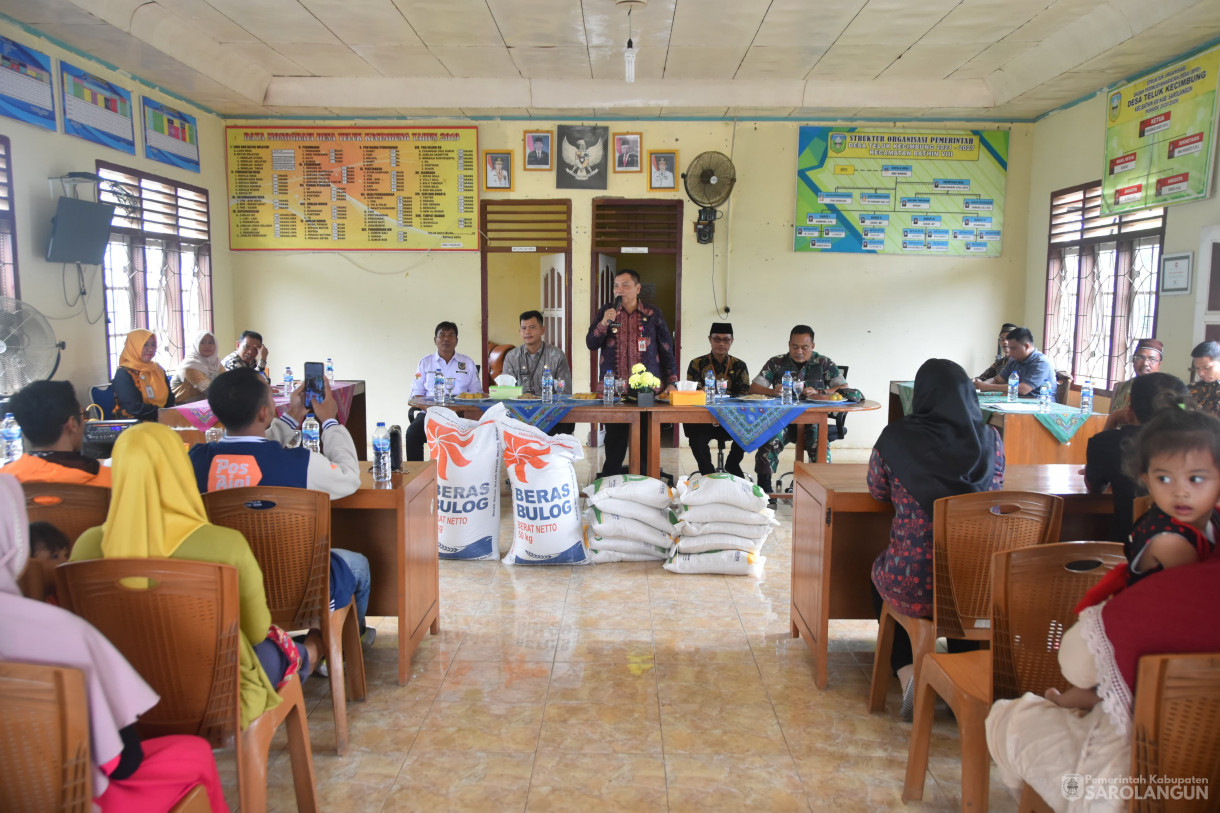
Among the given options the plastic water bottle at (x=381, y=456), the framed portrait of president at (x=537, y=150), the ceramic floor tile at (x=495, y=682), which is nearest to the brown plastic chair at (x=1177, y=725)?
the ceramic floor tile at (x=495, y=682)

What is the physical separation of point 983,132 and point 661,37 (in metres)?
3.45

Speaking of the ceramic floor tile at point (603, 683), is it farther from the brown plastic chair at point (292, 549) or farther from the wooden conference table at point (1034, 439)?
the wooden conference table at point (1034, 439)

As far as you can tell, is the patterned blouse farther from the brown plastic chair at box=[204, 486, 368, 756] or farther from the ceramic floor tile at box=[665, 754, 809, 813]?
the brown plastic chair at box=[204, 486, 368, 756]

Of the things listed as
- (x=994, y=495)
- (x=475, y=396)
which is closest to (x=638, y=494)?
(x=475, y=396)

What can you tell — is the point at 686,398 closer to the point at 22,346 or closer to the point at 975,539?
the point at 975,539

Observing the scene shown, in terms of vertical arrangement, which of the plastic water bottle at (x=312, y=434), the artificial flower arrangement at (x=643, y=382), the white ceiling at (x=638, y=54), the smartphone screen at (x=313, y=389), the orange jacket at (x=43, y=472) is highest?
the white ceiling at (x=638, y=54)

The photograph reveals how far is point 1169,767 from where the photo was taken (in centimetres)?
133

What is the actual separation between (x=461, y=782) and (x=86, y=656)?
1.27 meters

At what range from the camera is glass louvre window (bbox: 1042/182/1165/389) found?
5828mm

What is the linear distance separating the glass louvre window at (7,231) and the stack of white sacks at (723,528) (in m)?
4.10

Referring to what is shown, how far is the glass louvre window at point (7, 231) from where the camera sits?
471cm

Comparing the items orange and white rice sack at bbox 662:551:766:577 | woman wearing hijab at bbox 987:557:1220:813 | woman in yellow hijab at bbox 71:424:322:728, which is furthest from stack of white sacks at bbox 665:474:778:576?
woman in yellow hijab at bbox 71:424:322:728

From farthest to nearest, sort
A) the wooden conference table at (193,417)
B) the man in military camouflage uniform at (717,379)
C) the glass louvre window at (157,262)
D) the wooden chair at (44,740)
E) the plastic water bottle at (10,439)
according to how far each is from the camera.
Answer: the glass louvre window at (157,262)
the man in military camouflage uniform at (717,379)
the wooden conference table at (193,417)
the plastic water bottle at (10,439)
the wooden chair at (44,740)

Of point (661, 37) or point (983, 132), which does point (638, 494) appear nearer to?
point (661, 37)
